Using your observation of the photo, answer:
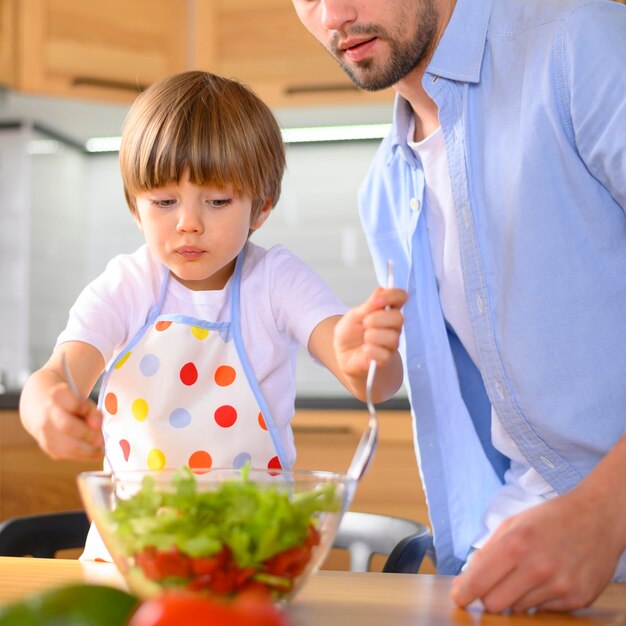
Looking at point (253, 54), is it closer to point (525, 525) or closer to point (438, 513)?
point (438, 513)

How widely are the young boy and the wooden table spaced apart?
0.27m

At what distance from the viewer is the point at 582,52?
1.14 meters

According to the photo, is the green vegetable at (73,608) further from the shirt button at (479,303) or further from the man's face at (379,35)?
the man's face at (379,35)

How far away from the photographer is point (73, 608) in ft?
1.69

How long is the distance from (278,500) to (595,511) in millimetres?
348

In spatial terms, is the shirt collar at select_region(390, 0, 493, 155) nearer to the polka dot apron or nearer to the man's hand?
the polka dot apron

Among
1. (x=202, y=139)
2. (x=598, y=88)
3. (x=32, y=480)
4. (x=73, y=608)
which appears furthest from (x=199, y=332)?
(x=32, y=480)

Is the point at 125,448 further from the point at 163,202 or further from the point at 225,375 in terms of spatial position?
the point at 163,202

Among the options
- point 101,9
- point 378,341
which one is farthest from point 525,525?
point 101,9

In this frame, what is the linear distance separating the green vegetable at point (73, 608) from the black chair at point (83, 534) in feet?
2.05

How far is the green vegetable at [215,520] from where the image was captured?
64cm

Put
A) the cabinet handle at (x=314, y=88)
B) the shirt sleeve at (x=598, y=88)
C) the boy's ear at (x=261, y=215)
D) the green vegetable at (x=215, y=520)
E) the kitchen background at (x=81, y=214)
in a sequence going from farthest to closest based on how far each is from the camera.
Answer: the kitchen background at (x=81, y=214), the cabinet handle at (x=314, y=88), the boy's ear at (x=261, y=215), the shirt sleeve at (x=598, y=88), the green vegetable at (x=215, y=520)

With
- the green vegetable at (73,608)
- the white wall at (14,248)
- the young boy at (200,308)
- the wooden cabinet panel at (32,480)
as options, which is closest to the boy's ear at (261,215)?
the young boy at (200,308)

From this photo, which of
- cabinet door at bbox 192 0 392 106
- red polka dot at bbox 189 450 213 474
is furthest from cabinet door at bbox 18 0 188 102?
red polka dot at bbox 189 450 213 474
